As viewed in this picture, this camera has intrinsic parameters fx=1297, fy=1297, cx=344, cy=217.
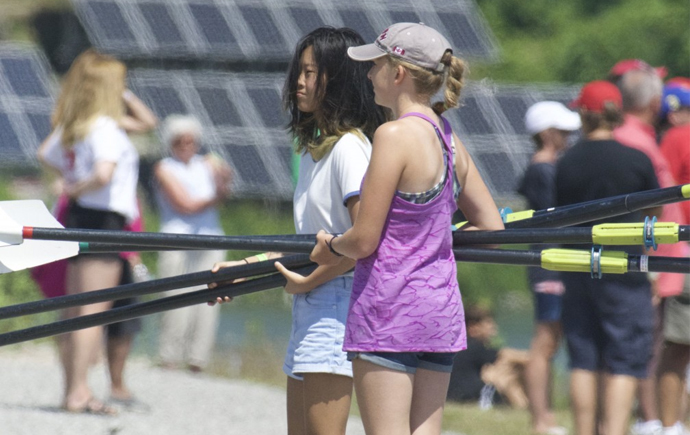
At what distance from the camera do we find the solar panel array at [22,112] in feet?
49.8

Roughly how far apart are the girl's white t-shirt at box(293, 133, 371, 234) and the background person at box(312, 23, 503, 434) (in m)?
0.22

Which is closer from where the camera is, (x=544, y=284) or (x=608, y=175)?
(x=608, y=175)

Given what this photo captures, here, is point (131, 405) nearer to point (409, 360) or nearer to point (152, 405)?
point (152, 405)

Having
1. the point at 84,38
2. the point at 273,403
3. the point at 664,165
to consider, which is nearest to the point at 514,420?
the point at 273,403

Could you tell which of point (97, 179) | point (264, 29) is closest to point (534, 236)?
point (97, 179)

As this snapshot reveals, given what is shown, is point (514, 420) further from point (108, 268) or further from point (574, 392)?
point (108, 268)

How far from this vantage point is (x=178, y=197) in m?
7.65

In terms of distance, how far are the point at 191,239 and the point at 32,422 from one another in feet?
9.15

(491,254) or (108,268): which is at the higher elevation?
(108,268)

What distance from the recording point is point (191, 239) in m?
3.57

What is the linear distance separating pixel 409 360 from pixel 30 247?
1407 millimetres

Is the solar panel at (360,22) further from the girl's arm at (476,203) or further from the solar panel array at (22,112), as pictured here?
the girl's arm at (476,203)

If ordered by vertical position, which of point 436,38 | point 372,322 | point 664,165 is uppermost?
point 664,165

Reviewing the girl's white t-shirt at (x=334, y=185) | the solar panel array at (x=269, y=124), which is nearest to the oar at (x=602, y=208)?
the girl's white t-shirt at (x=334, y=185)
